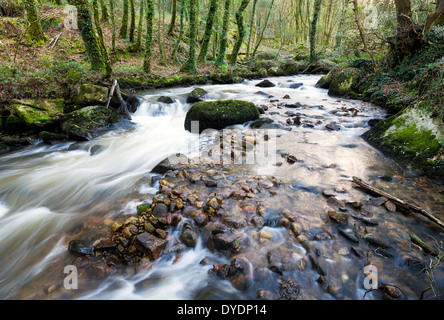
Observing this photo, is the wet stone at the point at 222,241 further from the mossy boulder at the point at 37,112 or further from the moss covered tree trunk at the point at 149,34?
the moss covered tree trunk at the point at 149,34

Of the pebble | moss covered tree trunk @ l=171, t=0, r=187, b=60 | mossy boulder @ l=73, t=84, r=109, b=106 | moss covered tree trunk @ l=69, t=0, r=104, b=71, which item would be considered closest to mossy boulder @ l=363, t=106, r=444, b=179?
the pebble

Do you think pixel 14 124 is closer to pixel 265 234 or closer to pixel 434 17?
pixel 265 234

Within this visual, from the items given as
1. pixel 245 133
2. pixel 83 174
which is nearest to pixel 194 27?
pixel 245 133

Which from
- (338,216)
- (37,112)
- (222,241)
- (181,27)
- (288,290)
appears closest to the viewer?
(288,290)

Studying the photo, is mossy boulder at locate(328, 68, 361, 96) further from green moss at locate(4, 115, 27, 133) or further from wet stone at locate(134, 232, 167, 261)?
green moss at locate(4, 115, 27, 133)

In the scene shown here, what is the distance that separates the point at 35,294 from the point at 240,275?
Answer: 2312 millimetres

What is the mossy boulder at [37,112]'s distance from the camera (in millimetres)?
6652

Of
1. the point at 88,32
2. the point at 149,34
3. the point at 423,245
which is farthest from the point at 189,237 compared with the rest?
Answer: the point at 149,34

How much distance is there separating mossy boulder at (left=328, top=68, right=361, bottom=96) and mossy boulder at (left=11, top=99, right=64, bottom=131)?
1283cm

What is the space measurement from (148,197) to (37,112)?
614cm

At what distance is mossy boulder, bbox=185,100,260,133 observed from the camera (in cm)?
697

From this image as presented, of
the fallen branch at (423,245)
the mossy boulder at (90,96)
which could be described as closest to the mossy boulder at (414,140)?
the fallen branch at (423,245)

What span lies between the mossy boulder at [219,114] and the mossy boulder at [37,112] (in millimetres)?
4602

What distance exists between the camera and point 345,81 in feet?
36.8
